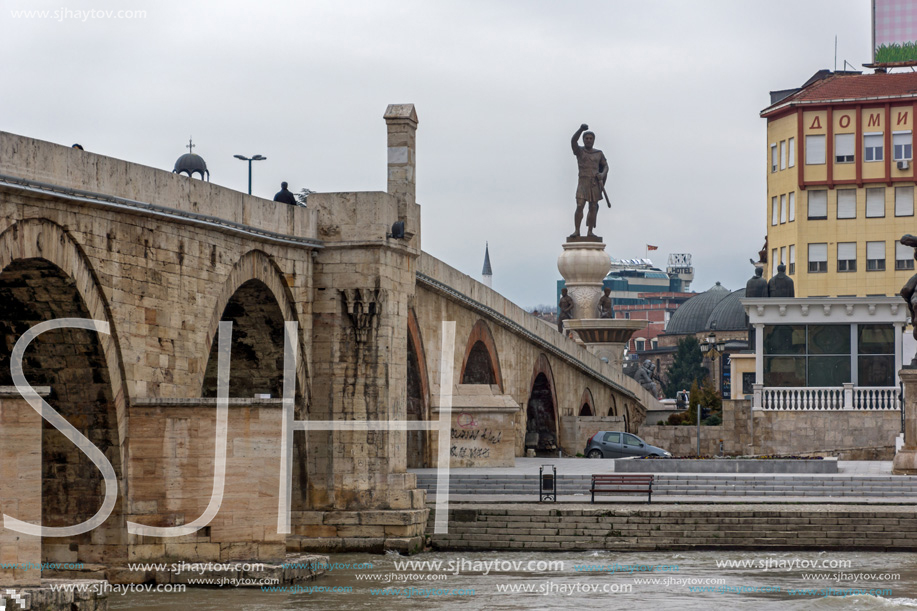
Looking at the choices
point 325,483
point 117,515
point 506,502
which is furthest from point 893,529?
point 117,515

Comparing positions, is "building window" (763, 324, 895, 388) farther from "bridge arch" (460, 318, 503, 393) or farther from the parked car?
"bridge arch" (460, 318, 503, 393)

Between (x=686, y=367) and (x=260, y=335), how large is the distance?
72.6m

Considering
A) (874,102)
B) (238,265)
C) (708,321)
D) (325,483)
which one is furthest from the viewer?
(708,321)

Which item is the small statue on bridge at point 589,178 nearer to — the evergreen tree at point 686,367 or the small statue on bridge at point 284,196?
the small statue on bridge at point 284,196

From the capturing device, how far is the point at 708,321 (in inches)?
4023

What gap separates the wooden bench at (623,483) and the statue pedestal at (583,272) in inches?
1031

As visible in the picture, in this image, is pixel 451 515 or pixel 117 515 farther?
pixel 451 515

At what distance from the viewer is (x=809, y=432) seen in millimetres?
36969

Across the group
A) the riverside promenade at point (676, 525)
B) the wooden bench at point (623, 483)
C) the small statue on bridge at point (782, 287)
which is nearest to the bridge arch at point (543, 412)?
the small statue on bridge at point (782, 287)

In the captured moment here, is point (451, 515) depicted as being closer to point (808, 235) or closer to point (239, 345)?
point (239, 345)

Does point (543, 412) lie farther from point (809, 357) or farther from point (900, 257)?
point (900, 257)

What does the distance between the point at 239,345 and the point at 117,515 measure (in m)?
5.15

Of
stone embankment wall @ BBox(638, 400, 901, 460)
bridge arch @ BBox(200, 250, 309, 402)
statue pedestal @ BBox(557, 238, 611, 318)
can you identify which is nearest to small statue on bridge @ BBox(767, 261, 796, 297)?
stone embankment wall @ BBox(638, 400, 901, 460)

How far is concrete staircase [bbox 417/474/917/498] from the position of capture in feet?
83.8
